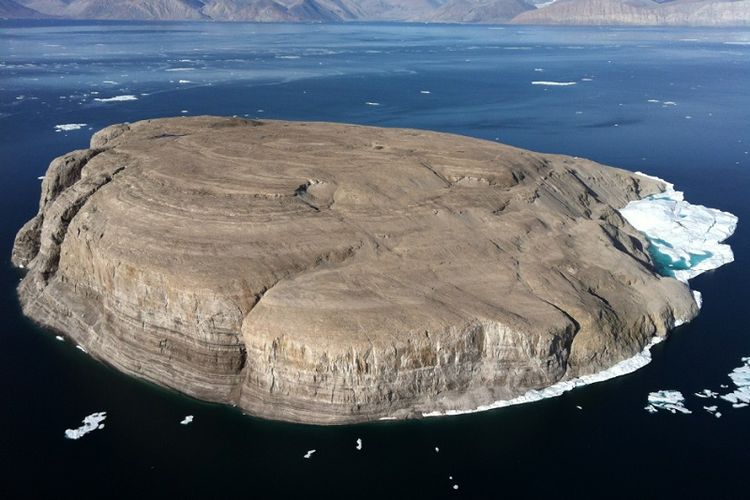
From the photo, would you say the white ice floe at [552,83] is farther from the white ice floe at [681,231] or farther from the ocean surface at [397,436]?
the white ice floe at [681,231]

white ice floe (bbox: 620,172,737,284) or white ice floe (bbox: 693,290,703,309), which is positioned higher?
white ice floe (bbox: 620,172,737,284)

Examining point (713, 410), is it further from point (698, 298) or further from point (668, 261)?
point (668, 261)

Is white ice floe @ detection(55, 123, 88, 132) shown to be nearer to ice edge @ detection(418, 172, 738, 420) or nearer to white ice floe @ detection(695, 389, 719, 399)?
ice edge @ detection(418, 172, 738, 420)

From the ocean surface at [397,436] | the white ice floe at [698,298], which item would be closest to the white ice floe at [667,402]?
the ocean surface at [397,436]

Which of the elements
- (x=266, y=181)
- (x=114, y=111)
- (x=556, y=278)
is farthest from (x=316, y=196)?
(x=114, y=111)

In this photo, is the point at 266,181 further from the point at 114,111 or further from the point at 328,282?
the point at 114,111

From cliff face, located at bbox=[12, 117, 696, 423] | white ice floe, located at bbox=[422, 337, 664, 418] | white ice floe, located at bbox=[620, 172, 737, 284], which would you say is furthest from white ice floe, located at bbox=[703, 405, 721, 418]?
white ice floe, located at bbox=[620, 172, 737, 284]
